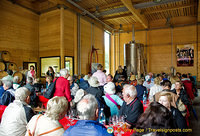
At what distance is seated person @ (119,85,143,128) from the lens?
8.01ft

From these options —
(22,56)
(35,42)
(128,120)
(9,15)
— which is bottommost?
(128,120)

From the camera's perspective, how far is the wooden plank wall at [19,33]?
28.3ft

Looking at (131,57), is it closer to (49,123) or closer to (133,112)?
(133,112)

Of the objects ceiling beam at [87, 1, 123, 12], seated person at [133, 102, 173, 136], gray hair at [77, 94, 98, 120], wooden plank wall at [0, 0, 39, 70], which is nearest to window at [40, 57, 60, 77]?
wooden plank wall at [0, 0, 39, 70]

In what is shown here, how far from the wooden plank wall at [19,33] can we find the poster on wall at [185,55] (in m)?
11.9

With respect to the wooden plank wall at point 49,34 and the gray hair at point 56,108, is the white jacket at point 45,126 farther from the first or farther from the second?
the wooden plank wall at point 49,34

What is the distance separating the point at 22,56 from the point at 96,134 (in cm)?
950

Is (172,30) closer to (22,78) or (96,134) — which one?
(22,78)

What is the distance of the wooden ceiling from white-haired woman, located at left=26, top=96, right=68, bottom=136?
25.5 feet

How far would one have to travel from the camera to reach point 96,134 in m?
1.36

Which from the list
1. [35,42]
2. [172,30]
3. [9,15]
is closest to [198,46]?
[172,30]

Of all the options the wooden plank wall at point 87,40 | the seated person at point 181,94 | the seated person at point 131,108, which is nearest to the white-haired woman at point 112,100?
the seated person at point 131,108

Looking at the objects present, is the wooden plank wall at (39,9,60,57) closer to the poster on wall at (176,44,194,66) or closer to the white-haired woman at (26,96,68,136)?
the white-haired woman at (26,96,68,136)

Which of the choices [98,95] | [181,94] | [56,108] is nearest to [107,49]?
[181,94]
